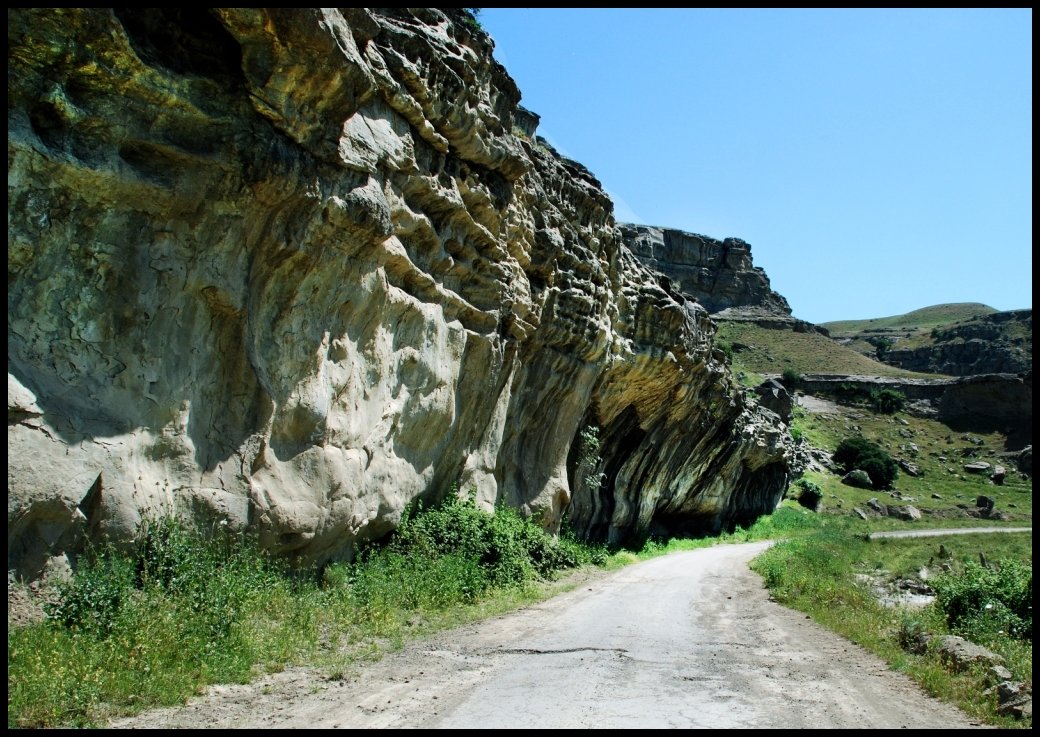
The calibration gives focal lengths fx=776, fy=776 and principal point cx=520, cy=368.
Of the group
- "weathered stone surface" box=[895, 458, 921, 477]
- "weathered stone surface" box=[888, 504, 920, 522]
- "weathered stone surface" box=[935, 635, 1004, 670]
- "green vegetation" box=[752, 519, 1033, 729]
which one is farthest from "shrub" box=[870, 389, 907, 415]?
"weathered stone surface" box=[935, 635, 1004, 670]

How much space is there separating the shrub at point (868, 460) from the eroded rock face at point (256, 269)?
58366 mm

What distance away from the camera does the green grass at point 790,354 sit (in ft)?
319

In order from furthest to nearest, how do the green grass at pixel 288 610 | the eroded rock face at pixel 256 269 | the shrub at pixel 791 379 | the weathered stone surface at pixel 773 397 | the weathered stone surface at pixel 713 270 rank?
the weathered stone surface at pixel 713 270
the shrub at pixel 791 379
the weathered stone surface at pixel 773 397
the eroded rock face at pixel 256 269
the green grass at pixel 288 610

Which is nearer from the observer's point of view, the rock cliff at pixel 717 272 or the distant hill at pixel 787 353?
the distant hill at pixel 787 353

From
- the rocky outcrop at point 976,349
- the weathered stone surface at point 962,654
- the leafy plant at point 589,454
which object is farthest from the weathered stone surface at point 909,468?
the weathered stone surface at point 962,654

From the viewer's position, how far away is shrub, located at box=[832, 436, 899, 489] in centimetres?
6656

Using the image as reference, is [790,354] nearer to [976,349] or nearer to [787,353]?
[787,353]

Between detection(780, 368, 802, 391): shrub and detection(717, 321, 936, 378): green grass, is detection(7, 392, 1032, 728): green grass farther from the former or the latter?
detection(717, 321, 936, 378): green grass

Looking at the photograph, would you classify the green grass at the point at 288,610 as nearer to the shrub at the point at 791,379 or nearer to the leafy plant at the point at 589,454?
the leafy plant at the point at 589,454

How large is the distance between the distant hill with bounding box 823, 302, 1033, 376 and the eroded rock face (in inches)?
3994

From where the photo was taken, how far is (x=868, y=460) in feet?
223

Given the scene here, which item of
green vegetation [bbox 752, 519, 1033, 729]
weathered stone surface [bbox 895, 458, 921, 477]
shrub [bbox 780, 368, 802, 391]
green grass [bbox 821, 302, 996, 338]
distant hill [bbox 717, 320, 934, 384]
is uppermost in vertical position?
green grass [bbox 821, 302, 996, 338]

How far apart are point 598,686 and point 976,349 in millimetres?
121706

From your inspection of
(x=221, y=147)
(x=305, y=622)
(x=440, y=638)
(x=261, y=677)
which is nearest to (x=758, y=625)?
(x=440, y=638)
